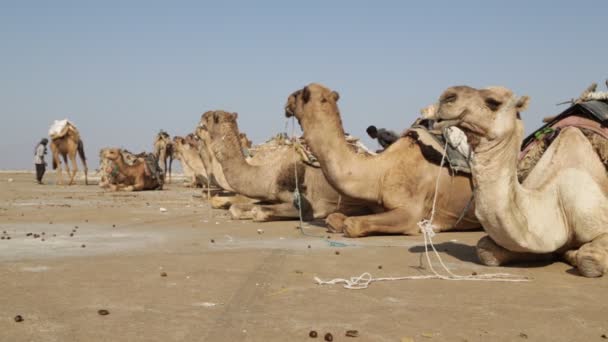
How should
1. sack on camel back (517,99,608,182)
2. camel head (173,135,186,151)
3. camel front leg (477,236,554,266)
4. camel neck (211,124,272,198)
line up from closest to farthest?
camel front leg (477,236,554,266)
sack on camel back (517,99,608,182)
camel neck (211,124,272,198)
camel head (173,135,186,151)

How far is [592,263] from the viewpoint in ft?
15.3

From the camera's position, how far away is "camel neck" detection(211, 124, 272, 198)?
10.1 m

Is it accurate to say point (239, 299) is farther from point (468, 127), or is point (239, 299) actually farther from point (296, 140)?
point (296, 140)

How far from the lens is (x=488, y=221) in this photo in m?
4.58

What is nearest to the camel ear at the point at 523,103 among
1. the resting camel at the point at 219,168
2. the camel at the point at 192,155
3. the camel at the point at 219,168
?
the resting camel at the point at 219,168

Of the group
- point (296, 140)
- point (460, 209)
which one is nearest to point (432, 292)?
point (460, 209)

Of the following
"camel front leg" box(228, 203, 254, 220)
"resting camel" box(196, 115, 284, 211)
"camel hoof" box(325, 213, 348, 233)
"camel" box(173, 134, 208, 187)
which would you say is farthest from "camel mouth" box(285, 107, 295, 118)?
"camel" box(173, 134, 208, 187)

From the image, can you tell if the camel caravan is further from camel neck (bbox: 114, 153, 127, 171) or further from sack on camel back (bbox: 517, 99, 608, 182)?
camel neck (bbox: 114, 153, 127, 171)

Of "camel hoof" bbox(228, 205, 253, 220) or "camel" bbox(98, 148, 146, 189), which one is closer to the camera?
"camel hoof" bbox(228, 205, 253, 220)

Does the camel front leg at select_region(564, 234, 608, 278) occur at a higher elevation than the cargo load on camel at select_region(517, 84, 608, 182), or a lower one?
lower

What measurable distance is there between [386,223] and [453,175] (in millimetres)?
1041

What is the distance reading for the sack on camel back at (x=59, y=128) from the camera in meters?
23.8

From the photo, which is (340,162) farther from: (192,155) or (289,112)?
(192,155)

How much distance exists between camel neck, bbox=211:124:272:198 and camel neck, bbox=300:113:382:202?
2.43 meters
